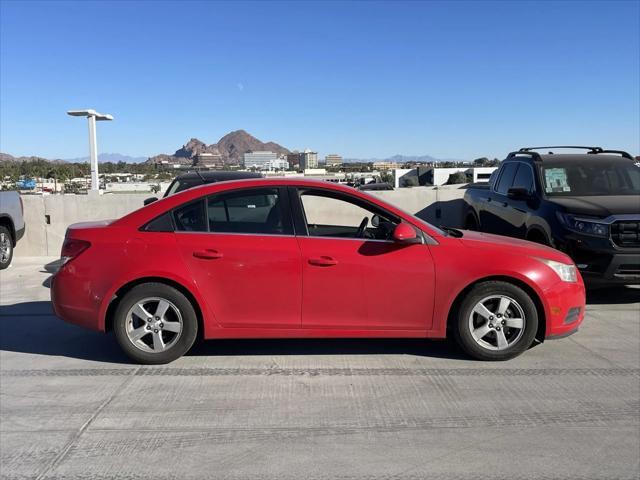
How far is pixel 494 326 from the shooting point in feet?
15.9

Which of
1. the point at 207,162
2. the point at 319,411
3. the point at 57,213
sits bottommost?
the point at 319,411

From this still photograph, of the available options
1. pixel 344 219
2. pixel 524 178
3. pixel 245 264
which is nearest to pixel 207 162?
pixel 524 178

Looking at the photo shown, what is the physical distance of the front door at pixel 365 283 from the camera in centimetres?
472

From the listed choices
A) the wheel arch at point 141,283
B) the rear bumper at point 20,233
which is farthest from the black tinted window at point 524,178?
the rear bumper at point 20,233

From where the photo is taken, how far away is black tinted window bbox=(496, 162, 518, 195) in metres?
8.75

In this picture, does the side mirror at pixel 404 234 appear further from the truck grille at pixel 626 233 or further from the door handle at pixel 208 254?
the truck grille at pixel 626 233

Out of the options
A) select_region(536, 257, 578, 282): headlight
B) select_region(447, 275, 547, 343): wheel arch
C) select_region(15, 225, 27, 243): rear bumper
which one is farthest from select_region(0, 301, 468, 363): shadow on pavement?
select_region(15, 225, 27, 243): rear bumper

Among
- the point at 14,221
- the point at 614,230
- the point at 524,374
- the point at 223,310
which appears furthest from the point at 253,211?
the point at 14,221

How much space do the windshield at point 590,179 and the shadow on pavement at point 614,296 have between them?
4.55ft

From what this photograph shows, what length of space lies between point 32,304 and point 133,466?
468 centimetres

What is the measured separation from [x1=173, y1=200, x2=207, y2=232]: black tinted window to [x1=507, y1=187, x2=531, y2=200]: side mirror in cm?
482

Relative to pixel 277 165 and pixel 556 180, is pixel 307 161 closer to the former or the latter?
pixel 277 165

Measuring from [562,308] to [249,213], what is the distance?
2.87 metres

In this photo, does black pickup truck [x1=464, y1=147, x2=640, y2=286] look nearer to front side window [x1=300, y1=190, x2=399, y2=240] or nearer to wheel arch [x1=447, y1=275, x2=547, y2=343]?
wheel arch [x1=447, y1=275, x2=547, y2=343]
